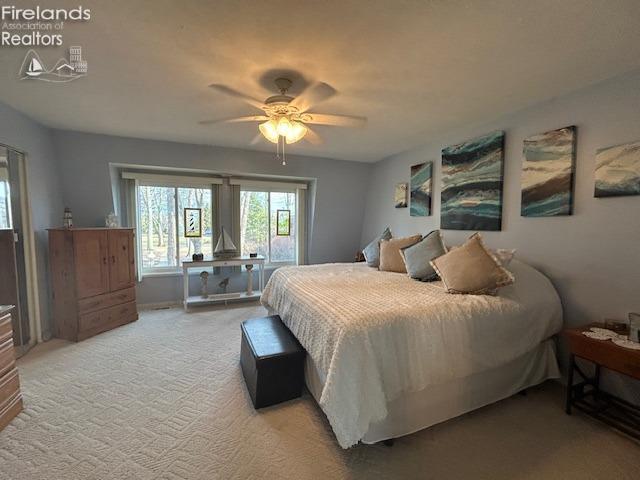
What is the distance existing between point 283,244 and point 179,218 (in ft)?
5.87

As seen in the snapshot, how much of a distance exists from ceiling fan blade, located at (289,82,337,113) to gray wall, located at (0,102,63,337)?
286cm

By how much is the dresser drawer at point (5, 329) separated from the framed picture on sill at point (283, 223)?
3.47 m

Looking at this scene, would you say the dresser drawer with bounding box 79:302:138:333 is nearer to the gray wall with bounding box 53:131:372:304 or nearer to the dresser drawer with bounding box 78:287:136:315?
the dresser drawer with bounding box 78:287:136:315

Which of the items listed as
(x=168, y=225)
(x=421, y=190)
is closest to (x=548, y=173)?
(x=421, y=190)

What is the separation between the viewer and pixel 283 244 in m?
5.07

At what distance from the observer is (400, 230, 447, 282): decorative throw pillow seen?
2.79 meters

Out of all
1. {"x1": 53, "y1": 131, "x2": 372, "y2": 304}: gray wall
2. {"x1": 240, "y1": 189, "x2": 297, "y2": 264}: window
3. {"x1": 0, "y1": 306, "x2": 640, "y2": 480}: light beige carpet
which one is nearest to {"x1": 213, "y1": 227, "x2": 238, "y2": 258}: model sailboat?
{"x1": 240, "y1": 189, "x2": 297, "y2": 264}: window

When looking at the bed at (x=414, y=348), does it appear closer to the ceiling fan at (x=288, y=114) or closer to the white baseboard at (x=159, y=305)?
the ceiling fan at (x=288, y=114)

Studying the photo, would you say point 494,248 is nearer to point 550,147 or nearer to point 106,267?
point 550,147

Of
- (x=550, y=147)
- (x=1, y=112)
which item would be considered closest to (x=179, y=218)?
(x=1, y=112)

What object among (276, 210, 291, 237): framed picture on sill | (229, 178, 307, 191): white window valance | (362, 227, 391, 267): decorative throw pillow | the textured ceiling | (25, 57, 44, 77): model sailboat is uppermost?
(25, 57, 44, 77): model sailboat

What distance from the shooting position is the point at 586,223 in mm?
2186

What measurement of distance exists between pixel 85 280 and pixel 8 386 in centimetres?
151

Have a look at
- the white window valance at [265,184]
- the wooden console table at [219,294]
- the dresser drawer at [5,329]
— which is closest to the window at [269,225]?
the white window valance at [265,184]
